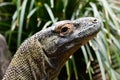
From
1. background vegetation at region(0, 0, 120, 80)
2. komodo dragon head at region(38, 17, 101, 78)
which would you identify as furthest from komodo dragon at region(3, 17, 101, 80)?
background vegetation at region(0, 0, 120, 80)

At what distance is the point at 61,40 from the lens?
2.00m

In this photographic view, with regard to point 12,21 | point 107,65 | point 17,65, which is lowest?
point 107,65

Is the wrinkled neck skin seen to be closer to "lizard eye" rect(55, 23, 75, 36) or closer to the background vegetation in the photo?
"lizard eye" rect(55, 23, 75, 36)

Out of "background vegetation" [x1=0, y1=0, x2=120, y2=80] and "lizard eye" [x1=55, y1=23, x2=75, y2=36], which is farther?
"background vegetation" [x1=0, y1=0, x2=120, y2=80]

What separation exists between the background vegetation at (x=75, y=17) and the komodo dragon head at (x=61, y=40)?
86cm

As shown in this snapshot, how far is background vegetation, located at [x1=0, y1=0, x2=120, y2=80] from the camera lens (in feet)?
9.70

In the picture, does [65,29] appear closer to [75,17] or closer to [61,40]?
[61,40]

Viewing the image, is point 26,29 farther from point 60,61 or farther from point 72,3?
point 60,61

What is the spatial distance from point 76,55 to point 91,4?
1.51 ft

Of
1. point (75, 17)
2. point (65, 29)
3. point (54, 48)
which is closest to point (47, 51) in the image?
point (54, 48)

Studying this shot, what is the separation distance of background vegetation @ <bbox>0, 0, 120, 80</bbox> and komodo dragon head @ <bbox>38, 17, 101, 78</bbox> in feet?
2.82

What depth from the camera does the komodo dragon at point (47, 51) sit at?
1.95m

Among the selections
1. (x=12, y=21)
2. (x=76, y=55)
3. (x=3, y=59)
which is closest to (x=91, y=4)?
(x=76, y=55)

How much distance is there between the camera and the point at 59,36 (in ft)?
6.62
